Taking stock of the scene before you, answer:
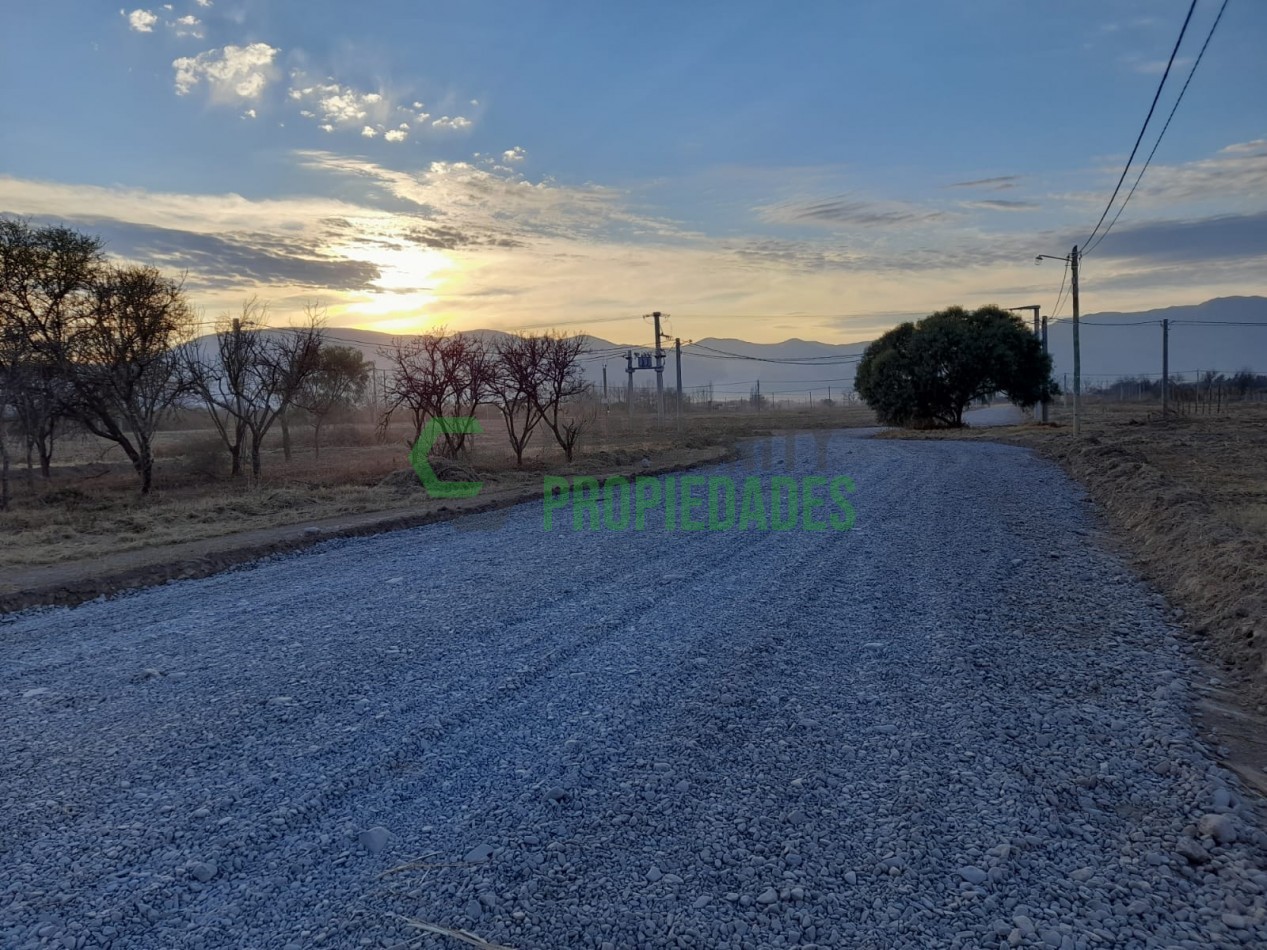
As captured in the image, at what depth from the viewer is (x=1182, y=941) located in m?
2.84

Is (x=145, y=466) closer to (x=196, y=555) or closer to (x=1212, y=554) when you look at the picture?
(x=196, y=555)

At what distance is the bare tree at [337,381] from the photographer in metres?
40.8

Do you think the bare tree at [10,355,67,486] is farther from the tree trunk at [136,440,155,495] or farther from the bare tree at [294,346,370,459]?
the bare tree at [294,346,370,459]

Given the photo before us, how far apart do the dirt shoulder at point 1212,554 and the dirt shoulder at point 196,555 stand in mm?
9693

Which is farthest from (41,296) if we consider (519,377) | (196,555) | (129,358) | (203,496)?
(196,555)

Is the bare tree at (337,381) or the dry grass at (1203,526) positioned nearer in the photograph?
the dry grass at (1203,526)

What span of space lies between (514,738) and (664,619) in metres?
2.60

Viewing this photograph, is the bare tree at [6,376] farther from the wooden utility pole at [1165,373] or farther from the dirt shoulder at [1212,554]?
the wooden utility pole at [1165,373]

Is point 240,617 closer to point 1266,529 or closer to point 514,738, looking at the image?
point 514,738

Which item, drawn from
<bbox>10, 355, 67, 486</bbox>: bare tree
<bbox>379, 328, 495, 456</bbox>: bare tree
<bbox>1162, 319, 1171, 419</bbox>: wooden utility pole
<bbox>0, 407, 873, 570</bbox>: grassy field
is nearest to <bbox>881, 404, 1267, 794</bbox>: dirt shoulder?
<bbox>0, 407, 873, 570</bbox>: grassy field

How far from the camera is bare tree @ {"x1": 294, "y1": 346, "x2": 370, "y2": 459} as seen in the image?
1607 inches

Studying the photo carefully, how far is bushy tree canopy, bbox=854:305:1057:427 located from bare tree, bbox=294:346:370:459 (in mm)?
28329

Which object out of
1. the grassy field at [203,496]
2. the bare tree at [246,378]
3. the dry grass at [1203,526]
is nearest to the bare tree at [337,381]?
the grassy field at [203,496]

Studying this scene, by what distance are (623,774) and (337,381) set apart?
43887mm
